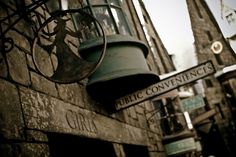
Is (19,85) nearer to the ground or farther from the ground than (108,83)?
nearer to the ground

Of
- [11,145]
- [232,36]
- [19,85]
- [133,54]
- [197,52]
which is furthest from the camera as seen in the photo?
[232,36]

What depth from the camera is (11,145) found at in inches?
93.1

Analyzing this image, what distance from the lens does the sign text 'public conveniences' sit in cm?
494

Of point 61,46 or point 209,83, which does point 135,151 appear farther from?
point 209,83

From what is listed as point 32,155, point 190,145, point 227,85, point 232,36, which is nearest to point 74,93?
point 32,155

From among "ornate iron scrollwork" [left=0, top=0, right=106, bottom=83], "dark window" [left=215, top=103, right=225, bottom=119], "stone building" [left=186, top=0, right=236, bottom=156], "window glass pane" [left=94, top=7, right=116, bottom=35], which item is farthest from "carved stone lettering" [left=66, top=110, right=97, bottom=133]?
"dark window" [left=215, top=103, right=225, bottom=119]

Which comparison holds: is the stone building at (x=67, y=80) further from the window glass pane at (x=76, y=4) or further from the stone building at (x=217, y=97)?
the stone building at (x=217, y=97)

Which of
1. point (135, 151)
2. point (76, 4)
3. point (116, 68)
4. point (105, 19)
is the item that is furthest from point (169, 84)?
point (76, 4)

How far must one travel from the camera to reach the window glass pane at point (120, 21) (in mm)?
5124

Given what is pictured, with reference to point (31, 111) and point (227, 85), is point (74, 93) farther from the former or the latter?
point (227, 85)

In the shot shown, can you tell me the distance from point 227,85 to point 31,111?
876 inches

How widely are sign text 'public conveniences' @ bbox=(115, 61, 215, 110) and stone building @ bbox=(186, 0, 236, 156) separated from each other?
1613 cm

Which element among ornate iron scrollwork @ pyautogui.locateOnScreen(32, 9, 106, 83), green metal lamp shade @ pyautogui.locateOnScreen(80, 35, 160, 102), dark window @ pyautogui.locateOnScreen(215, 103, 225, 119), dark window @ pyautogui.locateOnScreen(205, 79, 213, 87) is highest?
dark window @ pyautogui.locateOnScreen(205, 79, 213, 87)

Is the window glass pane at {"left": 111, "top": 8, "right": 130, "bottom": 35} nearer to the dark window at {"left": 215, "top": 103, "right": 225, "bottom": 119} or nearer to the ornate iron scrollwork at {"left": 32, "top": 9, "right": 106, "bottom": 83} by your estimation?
the ornate iron scrollwork at {"left": 32, "top": 9, "right": 106, "bottom": 83}
